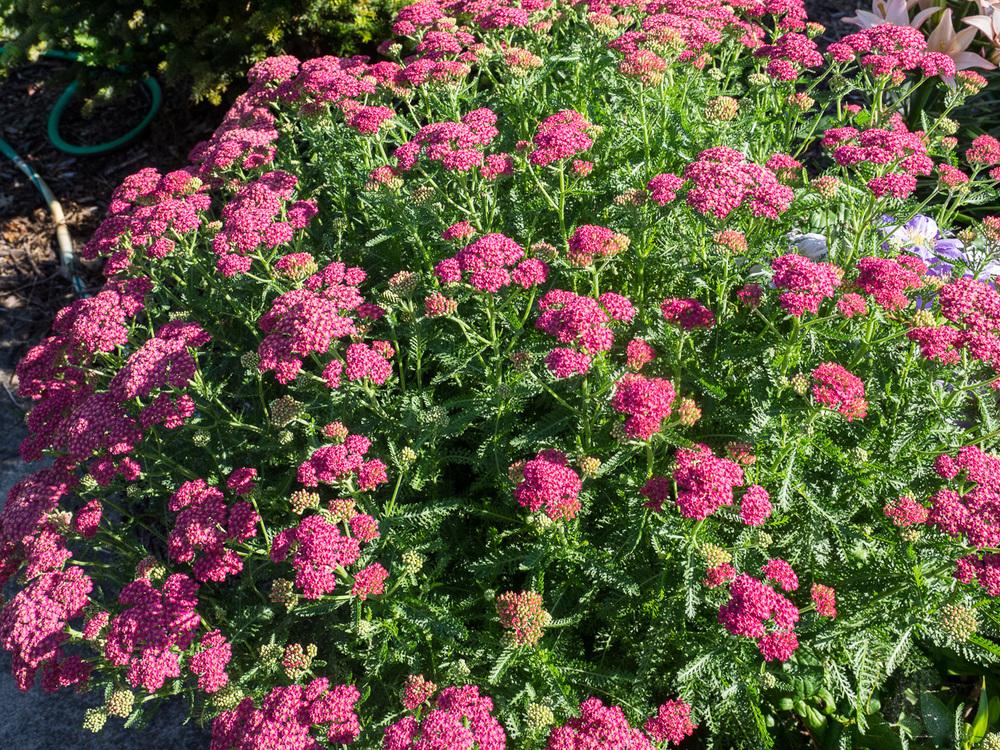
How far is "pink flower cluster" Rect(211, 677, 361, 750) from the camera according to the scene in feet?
8.52

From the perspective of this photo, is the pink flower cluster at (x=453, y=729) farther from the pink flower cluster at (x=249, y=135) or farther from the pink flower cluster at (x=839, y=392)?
the pink flower cluster at (x=249, y=135)

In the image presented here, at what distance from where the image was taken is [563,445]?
3.34 metres

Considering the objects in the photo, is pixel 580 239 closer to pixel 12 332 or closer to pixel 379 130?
pixel 379 130

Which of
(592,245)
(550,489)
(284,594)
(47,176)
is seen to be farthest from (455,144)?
(47,176)

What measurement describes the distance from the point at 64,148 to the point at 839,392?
28.6ft

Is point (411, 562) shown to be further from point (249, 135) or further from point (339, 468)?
point (249, 135)

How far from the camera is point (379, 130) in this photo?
4129mm

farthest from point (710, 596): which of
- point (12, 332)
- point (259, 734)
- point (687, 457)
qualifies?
point (12, 332)

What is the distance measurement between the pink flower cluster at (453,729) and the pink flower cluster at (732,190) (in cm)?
215

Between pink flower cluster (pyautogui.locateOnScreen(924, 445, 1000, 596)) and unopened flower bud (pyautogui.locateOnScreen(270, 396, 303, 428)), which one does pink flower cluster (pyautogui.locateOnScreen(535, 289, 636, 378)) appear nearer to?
unopened flower bud (pyautogui.locateOnScreen(270, 396, 303, 428))

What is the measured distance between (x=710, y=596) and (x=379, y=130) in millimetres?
3017

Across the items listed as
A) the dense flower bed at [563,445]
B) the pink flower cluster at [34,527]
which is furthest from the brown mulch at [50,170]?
the pink flower cluster at [34,527]

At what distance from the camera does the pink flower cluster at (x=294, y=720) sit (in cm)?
260

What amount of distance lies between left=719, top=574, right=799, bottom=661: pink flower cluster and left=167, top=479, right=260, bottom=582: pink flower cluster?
1.95m
